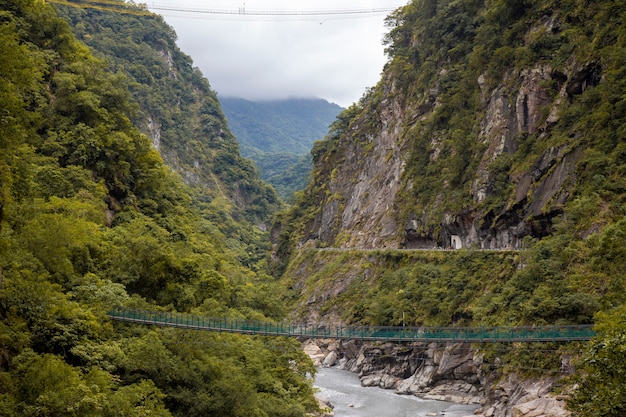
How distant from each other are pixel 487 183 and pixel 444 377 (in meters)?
13.3

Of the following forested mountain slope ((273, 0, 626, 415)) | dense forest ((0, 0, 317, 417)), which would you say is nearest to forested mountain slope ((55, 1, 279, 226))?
forested mountain slope ((273, 0, 626, 415))

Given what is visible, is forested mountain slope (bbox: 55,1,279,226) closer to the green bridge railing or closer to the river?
the river

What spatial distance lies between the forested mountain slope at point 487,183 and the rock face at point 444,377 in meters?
1.98

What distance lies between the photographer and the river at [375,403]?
30938 mm

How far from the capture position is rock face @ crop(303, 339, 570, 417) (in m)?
25.8

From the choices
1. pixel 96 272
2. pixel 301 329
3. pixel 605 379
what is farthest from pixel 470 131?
pixel 605 379

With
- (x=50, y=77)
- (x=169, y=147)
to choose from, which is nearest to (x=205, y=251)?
(x=50, y=77)

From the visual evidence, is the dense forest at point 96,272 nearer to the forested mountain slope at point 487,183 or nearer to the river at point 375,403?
the river at point 375,403

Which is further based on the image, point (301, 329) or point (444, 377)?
point (444, 377)

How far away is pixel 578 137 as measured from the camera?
3309 centimetres

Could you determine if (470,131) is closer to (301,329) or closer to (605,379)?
(301,329)

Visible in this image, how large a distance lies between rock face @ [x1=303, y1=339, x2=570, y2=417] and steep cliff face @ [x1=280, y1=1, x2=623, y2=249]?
817 cm

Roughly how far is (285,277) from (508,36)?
32576mm

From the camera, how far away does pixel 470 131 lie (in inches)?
1777
